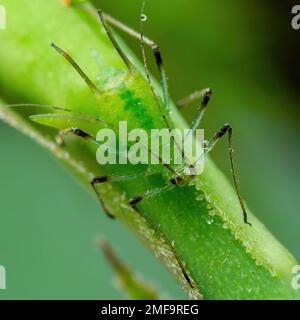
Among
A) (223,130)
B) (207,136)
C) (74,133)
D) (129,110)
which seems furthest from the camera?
(207,136)

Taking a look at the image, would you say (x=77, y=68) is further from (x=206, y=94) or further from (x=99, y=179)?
(x=206, y=94)

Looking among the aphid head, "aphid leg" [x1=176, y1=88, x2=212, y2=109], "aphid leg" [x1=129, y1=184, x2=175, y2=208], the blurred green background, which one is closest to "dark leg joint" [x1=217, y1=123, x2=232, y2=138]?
the aphid head

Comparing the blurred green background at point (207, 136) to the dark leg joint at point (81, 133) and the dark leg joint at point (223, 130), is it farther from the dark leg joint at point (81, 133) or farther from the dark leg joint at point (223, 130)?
the dark leg joint at point (81, 133)

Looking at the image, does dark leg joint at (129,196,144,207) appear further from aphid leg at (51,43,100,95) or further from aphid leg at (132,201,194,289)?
aphid leg at (51,43,100,95)

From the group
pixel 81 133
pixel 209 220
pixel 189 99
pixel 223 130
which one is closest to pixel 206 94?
pixel 223 130

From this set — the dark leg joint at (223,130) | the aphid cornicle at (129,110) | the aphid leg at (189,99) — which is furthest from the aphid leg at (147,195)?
the aphid leg at (189,99)

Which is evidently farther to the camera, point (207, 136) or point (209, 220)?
point (207, 136)
